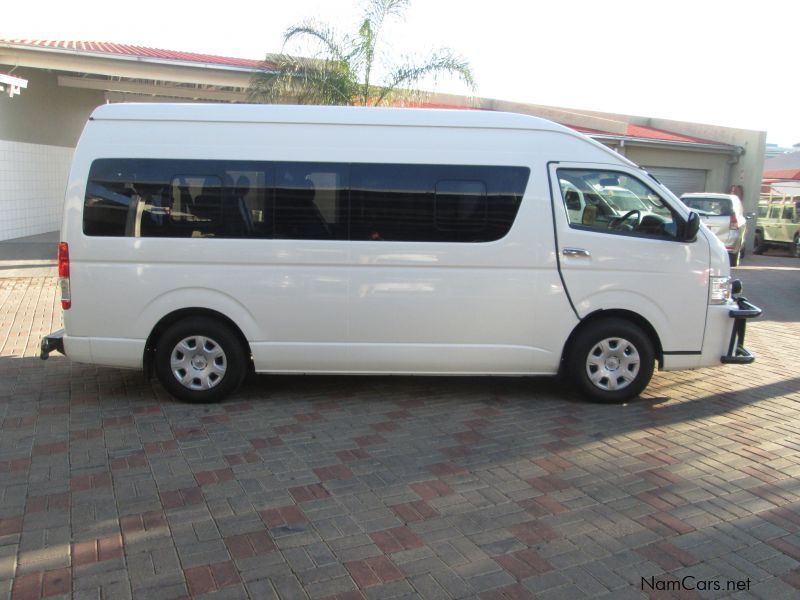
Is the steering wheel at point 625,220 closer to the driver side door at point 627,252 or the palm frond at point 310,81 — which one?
the driver side door at point 627,252

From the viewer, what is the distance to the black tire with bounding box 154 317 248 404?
544cm

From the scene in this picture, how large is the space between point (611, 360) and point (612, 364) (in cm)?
4

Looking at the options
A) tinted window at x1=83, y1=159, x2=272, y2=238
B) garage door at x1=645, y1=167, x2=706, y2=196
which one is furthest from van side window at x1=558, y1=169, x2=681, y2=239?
garage door at x1=645, y1=167, x2=706, y2=196

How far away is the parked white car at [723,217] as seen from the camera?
50.6 feet

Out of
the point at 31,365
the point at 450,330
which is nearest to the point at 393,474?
the point at 450,330

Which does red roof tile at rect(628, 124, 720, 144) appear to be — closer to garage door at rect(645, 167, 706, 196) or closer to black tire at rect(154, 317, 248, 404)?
garage door at rect(645, 167, 706, 196)

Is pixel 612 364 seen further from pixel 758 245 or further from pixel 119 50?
pixel 758 245

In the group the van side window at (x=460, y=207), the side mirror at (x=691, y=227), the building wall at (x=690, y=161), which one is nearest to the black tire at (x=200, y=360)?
the van side window at (x=460, y=207)

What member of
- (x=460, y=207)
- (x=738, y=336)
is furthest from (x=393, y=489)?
(x=738, y=336)

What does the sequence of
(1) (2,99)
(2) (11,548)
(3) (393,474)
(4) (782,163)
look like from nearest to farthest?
(2) (11,548), (3) (393,474), (1) (2,99), (4) (782,163)

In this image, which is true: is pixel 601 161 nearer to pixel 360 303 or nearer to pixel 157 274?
pixel 360 303

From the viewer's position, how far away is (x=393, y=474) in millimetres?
4238

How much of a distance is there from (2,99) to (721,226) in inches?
655

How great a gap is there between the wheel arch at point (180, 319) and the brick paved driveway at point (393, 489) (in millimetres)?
457
